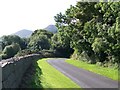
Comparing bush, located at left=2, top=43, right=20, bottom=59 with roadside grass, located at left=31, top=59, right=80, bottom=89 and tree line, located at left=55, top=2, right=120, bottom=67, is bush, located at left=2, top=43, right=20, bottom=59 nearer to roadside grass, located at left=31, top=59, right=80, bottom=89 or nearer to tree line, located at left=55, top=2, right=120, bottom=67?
tree line, located at left=55, top=2, right=120, bottom=67

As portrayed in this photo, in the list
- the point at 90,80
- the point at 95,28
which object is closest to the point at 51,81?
the point at 90,80

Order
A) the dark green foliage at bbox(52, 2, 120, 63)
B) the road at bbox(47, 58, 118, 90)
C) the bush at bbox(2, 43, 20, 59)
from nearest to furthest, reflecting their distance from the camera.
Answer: the road at bbox(47, 58, 118, 90)
the dark green foliage at bbox(52, 2, 120, 63)
the bush at bbox(2, 43, 20, 59)

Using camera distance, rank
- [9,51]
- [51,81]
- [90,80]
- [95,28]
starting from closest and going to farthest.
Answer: [51,81] < [90,80] < [95,28] < [9,51]

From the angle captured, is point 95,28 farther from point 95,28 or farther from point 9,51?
point 9,51


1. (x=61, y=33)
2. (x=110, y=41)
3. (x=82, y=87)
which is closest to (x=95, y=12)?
(x=110, y=41)

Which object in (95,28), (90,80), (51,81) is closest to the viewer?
(51,81)

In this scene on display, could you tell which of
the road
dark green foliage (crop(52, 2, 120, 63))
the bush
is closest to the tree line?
dark green foliage (crop(52, 2, 120, 63))

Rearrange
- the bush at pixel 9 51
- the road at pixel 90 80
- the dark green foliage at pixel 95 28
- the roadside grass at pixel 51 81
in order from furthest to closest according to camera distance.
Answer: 1. the bush at pixel 9 51
2. the dark green foliage at pixel 95 28
3. the road at pixel 90 80
4. the roadside grass at pixel 51 81

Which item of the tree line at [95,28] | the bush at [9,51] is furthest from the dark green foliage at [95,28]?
the bush at [9,51]

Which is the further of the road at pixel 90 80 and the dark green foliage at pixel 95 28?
the dark green foliage at pixel 95 28

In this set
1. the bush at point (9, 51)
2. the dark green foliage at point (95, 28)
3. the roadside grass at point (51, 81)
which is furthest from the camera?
the bush at point (9, 51)

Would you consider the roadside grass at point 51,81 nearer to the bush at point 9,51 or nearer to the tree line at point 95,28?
the tree line at point 95,28

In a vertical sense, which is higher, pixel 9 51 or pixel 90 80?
pixel 9 51

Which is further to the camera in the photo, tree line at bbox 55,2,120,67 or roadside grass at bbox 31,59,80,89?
tree line at bbox 55,2,120,67
